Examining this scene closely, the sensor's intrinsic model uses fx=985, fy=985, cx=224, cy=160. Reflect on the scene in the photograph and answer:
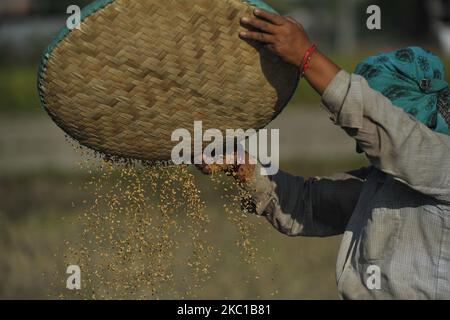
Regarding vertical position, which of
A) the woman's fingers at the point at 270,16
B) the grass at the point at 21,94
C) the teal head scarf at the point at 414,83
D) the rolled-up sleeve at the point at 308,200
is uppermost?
the grass at the point at 21,94

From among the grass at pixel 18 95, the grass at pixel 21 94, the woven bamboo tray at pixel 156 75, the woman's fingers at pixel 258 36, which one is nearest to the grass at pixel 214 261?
the woven bamboo tray at pixel 156 75

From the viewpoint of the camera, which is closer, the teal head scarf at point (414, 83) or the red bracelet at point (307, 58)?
the red bracelet at point (307, 58)

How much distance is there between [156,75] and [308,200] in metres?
0.68

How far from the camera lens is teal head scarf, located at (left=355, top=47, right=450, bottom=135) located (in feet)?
7.76

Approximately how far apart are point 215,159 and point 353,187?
15.9 inches

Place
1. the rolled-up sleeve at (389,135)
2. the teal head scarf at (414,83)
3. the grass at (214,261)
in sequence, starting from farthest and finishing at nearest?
1. the grass at (214,261)
2. the teal head scarf at (414,83)
3. the rolled-up sleeve at (389,135)

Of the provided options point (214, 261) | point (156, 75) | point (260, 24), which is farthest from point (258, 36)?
point (214, 261)

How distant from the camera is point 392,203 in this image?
2430mm

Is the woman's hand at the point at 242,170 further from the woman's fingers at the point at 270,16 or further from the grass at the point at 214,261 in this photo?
the woman's fingers at the point at 270,16

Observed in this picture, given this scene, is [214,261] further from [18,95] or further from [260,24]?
[18,95]

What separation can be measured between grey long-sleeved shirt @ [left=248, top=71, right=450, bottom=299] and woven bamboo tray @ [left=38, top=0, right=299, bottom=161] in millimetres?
280

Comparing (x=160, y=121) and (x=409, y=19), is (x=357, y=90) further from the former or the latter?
(x=409, y=19)

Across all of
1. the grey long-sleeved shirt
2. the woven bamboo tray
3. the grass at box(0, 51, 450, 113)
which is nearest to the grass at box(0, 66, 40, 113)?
the grass at box(0, 51, 450, 113)

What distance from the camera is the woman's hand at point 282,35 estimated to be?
87.7 inches
